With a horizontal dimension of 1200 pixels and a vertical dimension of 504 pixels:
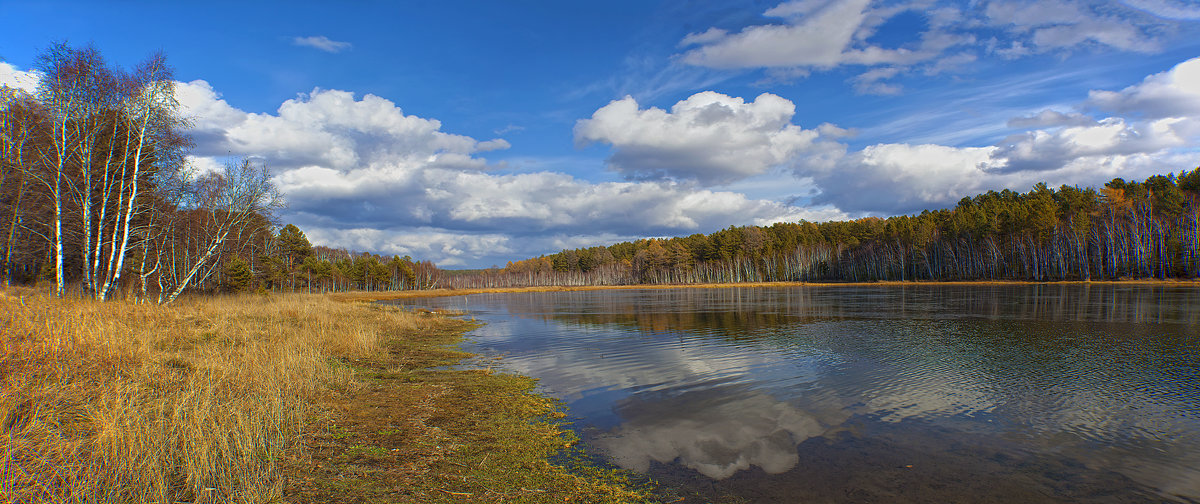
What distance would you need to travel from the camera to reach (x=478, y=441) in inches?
334

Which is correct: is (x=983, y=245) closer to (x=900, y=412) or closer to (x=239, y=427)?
(x=900, y=412)

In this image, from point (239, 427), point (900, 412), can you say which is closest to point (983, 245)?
point (900, 412)

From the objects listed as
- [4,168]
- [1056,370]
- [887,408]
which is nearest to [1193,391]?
[1056,370]

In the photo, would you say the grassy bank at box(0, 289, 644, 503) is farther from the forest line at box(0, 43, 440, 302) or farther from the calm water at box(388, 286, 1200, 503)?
the forest line at box(0, 43, 440, 302)

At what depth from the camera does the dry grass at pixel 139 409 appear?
533cm

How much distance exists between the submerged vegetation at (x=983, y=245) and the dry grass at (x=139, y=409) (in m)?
101

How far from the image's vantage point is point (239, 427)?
7148mm

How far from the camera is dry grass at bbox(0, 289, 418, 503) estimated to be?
17.5ft

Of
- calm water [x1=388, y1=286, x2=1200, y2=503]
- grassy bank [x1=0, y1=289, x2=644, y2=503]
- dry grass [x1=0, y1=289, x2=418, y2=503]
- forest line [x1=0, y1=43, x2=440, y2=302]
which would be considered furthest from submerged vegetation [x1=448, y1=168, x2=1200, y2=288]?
forest line [x1=0, y1=43, x2=440, y2=302]

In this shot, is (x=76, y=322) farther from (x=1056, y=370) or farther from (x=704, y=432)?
(x=1056, y=370)

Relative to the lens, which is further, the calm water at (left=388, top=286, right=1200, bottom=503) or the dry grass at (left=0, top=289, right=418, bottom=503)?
the calm water at (left=388, top=286, right=1200, bottom=503)

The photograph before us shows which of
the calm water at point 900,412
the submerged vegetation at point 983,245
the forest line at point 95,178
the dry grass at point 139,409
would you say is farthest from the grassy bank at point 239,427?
the submerged vegetation at point 983,245

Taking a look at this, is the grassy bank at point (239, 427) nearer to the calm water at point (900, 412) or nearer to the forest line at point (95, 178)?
the calm water at point (900, 412)

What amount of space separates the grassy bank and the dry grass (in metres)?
0.03
